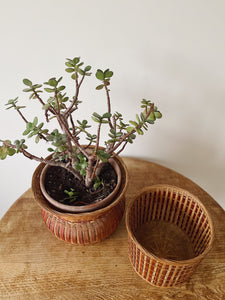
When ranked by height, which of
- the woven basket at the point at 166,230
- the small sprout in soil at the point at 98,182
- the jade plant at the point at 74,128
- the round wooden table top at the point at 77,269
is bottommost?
the round wooden table top at the point at 77,269

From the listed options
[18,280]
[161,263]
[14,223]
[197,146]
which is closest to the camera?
[161,263]

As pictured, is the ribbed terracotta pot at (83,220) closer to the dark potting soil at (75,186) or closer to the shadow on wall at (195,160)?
the dark potting soil at (75,186)

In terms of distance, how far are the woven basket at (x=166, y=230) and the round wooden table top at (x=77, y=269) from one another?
0.12 ft

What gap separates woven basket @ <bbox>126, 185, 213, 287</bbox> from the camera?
1.92 ft

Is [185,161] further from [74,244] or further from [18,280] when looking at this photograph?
[18,280]

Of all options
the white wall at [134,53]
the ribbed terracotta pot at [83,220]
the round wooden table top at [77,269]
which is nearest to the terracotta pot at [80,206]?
the ribbed terracotta pot at [83,220]

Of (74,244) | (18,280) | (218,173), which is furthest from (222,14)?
(18,280)

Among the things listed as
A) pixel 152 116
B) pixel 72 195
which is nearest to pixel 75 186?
pixel 72 195

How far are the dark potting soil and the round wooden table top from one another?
0.47 feet

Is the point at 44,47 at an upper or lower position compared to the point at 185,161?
upper

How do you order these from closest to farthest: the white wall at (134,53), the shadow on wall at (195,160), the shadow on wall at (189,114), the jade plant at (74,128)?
the jade plant at (74,128) → the white wall at (134,53) → the shadow on wall at (189,114) → the shadow on wall at (195,160)

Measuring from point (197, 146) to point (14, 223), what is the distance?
0.70m

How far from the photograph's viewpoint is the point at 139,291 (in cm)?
62

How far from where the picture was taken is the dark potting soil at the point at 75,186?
676mm
